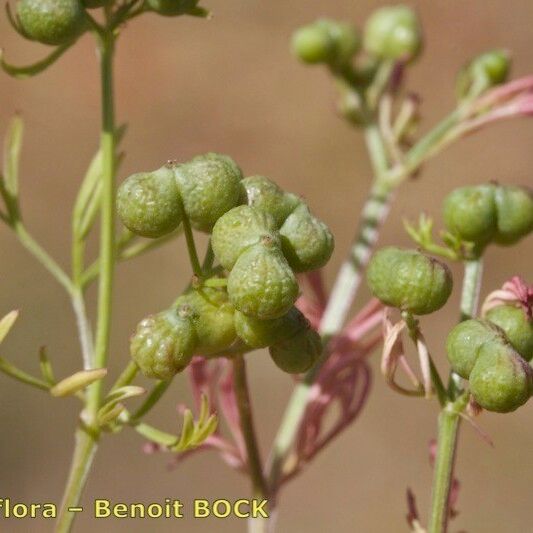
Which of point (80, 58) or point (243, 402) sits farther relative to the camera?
point (80, 58)

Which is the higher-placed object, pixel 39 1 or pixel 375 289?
pixel 39 1

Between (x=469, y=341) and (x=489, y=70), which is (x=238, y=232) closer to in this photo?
(x=469, y=341)

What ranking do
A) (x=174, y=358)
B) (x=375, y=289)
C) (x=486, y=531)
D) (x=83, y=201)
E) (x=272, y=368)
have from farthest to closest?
(x=272, y=368)
(x=486, y=531)
(x=83, y=201)
(x=375, y=289)
(x=174, y=358)

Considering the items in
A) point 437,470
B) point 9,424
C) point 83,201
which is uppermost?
point 83,201

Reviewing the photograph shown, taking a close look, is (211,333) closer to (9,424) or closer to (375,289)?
(375,289)

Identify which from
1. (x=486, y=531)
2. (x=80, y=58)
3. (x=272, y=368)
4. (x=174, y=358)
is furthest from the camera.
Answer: (x=80, y=58)

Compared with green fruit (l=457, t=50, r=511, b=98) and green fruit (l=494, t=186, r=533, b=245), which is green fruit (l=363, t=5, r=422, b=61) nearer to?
green fruit (l=457, t=50, r=511, b=98)

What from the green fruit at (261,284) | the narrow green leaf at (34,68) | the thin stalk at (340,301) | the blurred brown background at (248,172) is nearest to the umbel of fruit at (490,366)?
the green fruit at (261,284)

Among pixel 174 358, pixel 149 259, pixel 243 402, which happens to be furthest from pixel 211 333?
pixel 149 259
